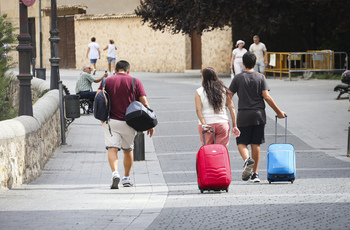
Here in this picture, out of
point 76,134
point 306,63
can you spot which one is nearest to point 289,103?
point 76,134

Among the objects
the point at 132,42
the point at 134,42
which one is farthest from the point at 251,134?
the point at 132,42

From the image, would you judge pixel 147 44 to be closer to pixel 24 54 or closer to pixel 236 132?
pixel 24 54

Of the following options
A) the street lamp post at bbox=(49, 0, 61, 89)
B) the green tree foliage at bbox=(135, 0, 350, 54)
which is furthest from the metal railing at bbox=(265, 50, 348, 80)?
the street lamp post at bbox=(49, 0, 61, 89)

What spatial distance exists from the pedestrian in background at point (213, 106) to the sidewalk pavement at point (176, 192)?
2.31ft

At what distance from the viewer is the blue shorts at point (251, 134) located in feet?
34.2

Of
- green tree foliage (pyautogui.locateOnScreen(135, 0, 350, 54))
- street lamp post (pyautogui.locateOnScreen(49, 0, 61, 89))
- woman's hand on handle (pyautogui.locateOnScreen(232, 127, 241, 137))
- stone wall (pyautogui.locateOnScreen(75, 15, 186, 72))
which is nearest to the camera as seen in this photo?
woman's hand on handle (pyautogui.locateOnScreen(232, 127, 241, 137))

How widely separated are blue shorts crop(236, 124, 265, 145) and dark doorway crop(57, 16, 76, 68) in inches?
1592

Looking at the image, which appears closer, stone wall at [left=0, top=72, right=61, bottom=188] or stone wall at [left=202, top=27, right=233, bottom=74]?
stone wall at [left=0, top=72, right=61, bottom=188]

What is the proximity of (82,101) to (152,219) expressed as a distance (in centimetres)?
1315

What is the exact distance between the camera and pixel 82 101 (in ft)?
67.9

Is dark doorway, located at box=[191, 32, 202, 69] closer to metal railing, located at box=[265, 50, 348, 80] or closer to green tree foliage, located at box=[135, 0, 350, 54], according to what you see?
green tree foliage, located at box=[135, 0, 350, 54]

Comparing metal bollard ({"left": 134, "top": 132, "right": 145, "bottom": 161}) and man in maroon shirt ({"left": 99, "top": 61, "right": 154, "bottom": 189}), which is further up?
man in maroon shirt ({"left": 99, "top": 61, "right": 154, "bottom": 189})

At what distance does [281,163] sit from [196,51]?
32.5 metres

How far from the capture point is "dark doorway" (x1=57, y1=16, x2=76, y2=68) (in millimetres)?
50094
